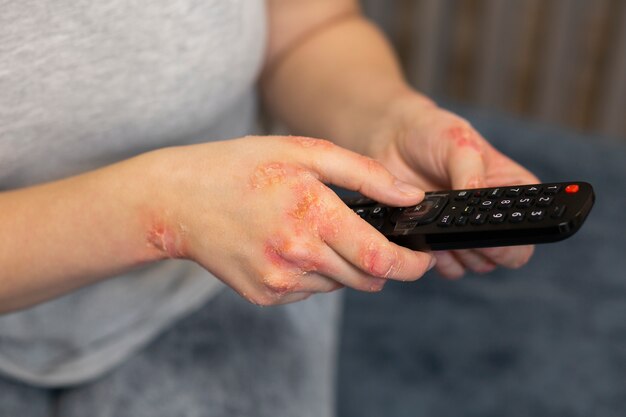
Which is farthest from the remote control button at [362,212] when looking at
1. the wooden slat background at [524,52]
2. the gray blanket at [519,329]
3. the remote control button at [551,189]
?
the wooden slat background at [524,52]

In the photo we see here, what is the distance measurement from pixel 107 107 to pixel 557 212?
0.99 ft

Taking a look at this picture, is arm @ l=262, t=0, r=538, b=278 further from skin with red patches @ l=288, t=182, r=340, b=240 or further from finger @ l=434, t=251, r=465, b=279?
skin with red patches @ l=288, t=182, r=340, b=240

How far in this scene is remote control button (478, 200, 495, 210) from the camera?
1.55ft

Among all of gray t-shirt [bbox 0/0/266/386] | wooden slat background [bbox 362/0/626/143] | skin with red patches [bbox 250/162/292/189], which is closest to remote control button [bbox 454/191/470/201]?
skin with red patches [bbox 250/162/292/189]

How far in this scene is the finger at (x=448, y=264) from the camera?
568 mm

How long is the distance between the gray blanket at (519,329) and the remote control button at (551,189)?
41 centimetres

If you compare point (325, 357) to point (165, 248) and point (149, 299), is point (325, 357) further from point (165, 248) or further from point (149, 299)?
point (165, 248)

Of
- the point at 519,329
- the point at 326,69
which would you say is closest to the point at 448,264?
the point at 326,69

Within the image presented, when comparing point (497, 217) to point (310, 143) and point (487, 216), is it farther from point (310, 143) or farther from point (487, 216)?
point (310, 143)

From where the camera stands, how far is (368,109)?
0.68 meters

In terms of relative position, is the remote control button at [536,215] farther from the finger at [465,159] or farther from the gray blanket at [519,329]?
the gray blanket at [519,329]

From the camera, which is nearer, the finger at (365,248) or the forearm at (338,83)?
the finger at (365,248)

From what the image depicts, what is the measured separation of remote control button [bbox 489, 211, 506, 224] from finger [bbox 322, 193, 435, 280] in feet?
0.17

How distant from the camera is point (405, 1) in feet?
4.97
